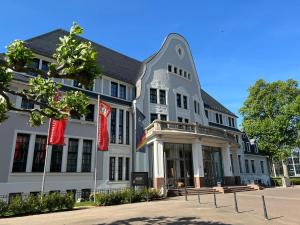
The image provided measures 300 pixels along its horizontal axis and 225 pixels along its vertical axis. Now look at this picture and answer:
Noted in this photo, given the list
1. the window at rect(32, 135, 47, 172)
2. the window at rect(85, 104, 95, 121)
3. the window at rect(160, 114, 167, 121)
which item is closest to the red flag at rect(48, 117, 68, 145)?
the window at rect(32, 135, 47, 172)

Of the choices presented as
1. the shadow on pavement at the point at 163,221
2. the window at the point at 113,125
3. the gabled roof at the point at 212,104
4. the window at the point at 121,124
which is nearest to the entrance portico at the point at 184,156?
the window at the point at 121,124

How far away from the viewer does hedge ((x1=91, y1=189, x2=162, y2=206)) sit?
16.5 m

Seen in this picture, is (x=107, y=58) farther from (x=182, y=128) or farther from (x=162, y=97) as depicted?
(x=182, y=128)

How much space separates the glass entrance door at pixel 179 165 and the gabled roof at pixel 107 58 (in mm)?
9059

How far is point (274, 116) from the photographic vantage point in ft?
140

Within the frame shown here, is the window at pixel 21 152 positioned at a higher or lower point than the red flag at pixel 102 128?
lower

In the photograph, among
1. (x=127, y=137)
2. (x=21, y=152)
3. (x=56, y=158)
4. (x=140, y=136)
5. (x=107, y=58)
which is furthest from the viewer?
(x=107, y=58)

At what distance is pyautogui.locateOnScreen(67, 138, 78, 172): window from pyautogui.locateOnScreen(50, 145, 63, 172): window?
0.82 metres

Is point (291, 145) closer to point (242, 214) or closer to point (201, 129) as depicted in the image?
point (201, 129)

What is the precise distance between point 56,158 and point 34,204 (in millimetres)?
7591

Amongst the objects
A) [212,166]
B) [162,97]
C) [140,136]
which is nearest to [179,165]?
[212,166]

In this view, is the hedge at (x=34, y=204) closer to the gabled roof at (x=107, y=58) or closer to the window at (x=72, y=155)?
the window at (x=72, y=155)

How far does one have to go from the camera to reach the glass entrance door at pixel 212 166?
26.2 m

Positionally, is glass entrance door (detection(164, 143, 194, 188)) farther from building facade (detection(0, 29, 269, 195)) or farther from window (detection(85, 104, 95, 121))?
window (detection(85, 104, 95, 121))
